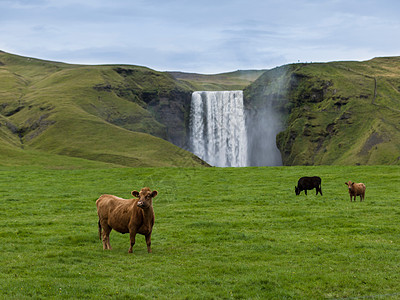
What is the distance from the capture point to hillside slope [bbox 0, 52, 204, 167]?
133 meters

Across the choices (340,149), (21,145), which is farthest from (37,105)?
(340,149)

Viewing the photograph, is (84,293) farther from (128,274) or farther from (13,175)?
(13,175)

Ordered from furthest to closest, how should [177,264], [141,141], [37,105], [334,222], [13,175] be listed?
[37,105]
[141,141]
[13,175]
[334,222]
[177,264]

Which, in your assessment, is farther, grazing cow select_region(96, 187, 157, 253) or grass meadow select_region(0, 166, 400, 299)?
grazing cow select_region(96, 187, 157, 253)

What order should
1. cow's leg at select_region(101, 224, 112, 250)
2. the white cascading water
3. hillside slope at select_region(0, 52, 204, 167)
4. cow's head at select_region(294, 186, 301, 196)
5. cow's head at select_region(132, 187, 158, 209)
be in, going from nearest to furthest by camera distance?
cow's head at select_region(132, 187, 158, 209)
cow's leg at select_region(101, 224, 112, 250)
cow's head at select_region(294, 186, 301, 196)
hillside slope at select_region(0, 52, 204, 167)
the white cascading water

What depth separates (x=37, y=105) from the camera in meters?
169

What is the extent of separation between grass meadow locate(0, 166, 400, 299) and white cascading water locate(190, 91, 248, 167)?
136382 millimetres

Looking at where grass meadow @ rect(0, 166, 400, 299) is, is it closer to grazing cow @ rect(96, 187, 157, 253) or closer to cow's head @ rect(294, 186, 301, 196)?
cow's head @ rect(294, 186, 301, 196)

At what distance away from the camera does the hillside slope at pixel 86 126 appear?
132625 millimetres

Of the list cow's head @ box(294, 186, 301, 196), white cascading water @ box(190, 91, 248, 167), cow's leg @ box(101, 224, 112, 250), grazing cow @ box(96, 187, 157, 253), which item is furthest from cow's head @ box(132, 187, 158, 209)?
white cascading water @ box(190, 91, 248, 167)

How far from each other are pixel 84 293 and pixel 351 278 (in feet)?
25.4

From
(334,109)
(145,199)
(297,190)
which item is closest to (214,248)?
(145,199)

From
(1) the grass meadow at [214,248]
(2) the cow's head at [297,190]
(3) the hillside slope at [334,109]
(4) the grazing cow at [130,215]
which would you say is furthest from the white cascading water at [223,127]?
(4) the grazing cow at [130,215]

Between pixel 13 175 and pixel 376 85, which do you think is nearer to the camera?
pixel 13 175
